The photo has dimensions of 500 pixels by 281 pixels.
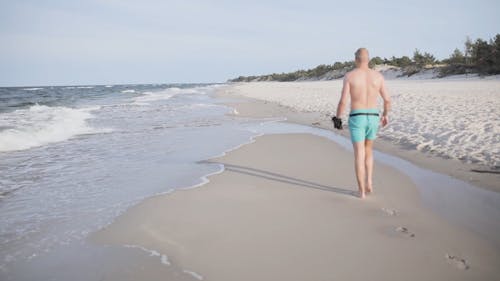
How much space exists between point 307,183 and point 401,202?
128cm

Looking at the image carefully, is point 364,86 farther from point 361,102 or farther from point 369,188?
point 369,188

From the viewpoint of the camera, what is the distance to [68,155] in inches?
297

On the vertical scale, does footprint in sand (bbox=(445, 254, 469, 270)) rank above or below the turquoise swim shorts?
below

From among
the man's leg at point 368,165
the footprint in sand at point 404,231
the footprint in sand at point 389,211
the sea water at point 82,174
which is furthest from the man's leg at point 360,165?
the sea water at point 82,174

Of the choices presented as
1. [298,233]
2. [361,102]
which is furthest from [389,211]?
→ [361,102]

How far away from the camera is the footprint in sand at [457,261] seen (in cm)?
260

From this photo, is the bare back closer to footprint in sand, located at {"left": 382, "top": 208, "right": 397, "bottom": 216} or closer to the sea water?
footprint in sand, located at {"left": 382, "top": 208, "right": 397, "bottom": 216}

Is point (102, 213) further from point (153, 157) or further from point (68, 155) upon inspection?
point (68, 155)

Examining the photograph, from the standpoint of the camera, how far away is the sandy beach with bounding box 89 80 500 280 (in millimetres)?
2609

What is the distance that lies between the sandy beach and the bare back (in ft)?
3.81

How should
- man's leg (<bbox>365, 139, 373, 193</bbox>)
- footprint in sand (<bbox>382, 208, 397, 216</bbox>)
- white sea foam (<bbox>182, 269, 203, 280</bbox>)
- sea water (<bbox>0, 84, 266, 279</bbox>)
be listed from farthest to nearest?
man's leg (<bbox>365, 139, 373, 193</bbox>) → footprint in sand (<bbox>382, 208, 397, 216</bbox>) → sea water (<bbox>0, 84, 266, 279</bbox>) → white sea foam (<bbox>182, 269, 203, 280</bbox>)

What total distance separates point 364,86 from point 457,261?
7.22ft

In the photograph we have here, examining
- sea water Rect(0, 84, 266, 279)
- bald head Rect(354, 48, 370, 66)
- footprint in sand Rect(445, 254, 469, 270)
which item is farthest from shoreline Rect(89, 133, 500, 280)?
bald head Rect(354, 48, 370, 66)

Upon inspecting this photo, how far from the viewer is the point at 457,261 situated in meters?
2.67
